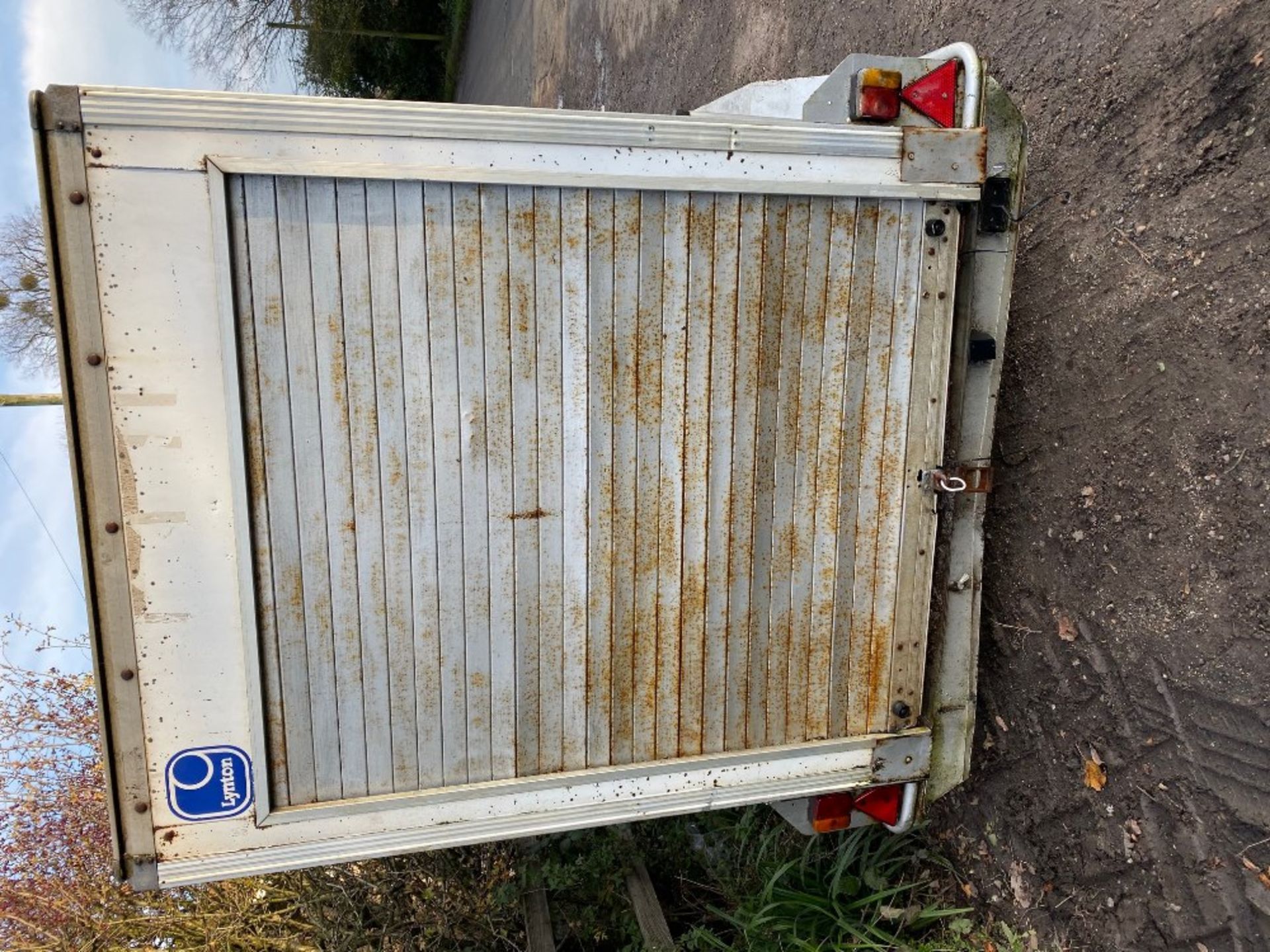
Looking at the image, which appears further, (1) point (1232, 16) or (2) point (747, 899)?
(2) point (747, 899)

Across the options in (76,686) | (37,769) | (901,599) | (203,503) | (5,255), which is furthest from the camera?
(5,255)

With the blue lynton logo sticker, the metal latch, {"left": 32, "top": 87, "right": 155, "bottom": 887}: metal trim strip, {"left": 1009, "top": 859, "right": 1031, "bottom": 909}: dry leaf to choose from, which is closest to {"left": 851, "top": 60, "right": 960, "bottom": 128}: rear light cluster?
the metal latch

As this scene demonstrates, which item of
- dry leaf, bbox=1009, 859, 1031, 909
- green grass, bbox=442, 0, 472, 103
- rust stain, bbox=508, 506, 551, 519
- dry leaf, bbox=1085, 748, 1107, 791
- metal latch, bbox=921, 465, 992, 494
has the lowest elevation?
dry leaf, bbox=1009, 859, 1031, 909

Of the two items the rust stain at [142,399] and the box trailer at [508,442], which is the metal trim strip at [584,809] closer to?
the box trailer at [508,442]

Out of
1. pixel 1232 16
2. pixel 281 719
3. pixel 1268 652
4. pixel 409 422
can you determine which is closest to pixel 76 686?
pixel 281 719

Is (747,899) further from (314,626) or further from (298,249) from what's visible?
(298,249)

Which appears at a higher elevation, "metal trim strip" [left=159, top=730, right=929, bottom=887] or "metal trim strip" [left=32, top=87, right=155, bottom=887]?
"metal trim strip" [left=32, top=87, right=155, bottom=887]

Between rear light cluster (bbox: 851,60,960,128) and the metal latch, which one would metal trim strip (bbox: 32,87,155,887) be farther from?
the metal latch

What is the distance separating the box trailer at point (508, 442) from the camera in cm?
212

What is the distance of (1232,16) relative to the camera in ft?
8.26

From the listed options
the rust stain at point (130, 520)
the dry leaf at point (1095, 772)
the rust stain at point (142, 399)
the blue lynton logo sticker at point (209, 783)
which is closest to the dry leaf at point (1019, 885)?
the dry leaf at point (1095, 772)

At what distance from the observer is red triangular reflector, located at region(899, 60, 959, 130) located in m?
2.67

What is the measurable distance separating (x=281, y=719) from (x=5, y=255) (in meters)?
8.25

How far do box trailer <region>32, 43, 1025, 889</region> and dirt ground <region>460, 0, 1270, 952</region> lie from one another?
17.7 inches
